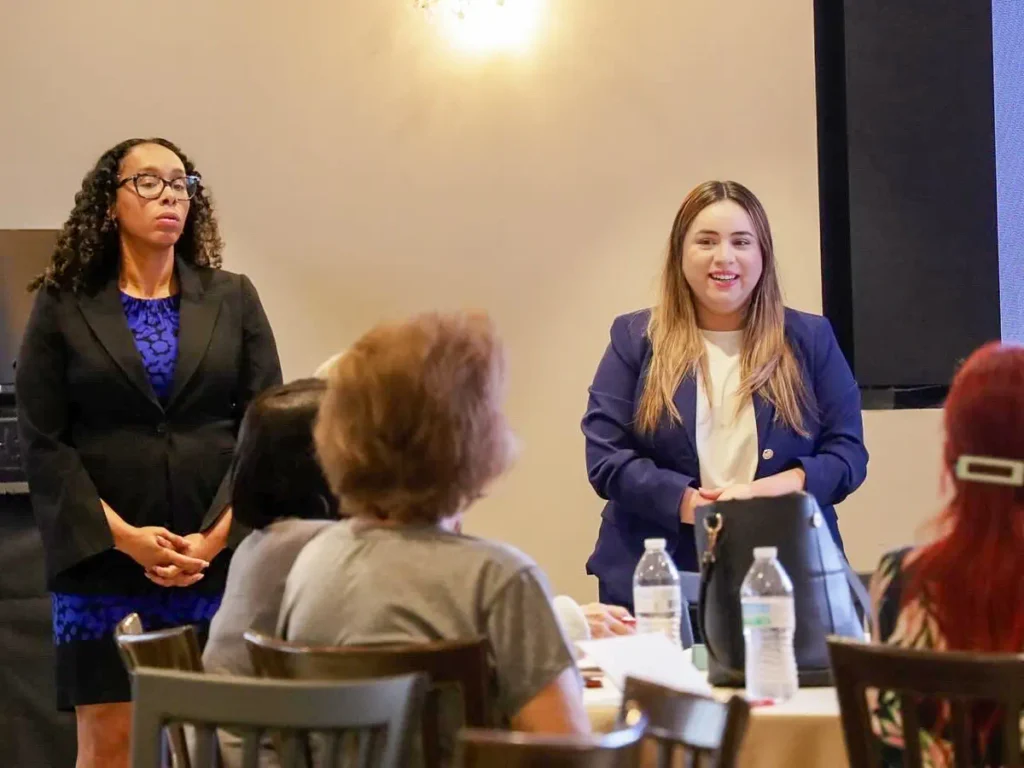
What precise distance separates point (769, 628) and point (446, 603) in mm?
578

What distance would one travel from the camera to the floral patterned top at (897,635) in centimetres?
154

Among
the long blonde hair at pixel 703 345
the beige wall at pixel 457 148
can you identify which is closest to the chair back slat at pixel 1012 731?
the long blonde hair at pixel 703 345

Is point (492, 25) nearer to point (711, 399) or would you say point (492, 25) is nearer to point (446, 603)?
point (711, 399)

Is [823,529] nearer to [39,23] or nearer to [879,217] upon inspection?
[879,217]

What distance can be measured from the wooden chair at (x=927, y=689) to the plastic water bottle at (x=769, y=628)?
13.7 inches

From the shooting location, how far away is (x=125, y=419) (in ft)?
9.20

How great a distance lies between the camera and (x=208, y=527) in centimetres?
279

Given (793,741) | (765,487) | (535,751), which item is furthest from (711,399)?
(535,751)

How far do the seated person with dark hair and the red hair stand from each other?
0.84 metres

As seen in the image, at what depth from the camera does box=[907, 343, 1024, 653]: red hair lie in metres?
1.54

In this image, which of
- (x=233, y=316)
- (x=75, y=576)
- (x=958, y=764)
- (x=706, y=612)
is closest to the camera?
(x=958, y=764)

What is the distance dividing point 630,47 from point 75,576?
98.0 inches

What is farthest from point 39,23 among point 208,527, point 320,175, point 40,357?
point 208,527

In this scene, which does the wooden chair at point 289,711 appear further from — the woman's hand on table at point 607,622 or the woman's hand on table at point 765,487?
the woman's hand on table at point 765,487
